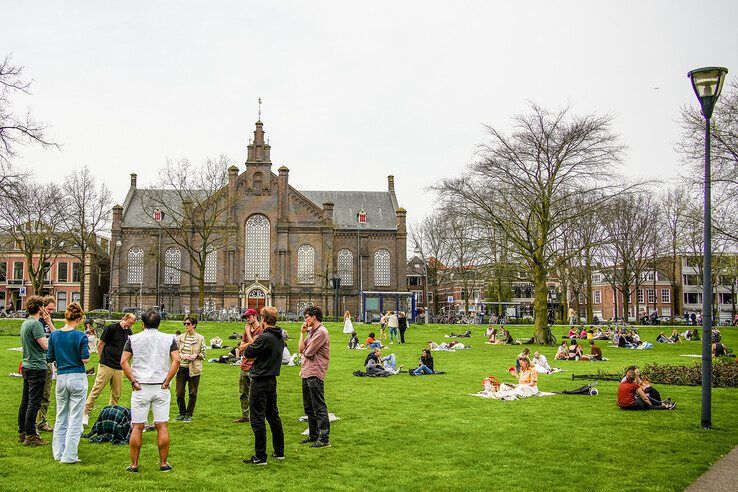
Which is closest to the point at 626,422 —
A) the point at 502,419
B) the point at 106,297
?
the point at 502,419

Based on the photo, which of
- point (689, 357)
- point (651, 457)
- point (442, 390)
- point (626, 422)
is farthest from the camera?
point (689, 357)

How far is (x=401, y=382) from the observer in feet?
57.9

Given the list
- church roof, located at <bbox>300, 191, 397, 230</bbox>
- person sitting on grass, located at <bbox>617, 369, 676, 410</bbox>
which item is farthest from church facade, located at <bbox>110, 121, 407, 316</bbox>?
person sitting on grass, located at <bbox>617, 369, 676, 410</bbox>

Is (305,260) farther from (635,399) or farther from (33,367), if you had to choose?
(33,367)

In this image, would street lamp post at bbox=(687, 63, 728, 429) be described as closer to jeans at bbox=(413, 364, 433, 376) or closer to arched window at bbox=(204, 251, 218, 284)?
jeans at bbox=(413, 364, 433, 376)

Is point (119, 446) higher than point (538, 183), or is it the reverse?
point (538, 183)

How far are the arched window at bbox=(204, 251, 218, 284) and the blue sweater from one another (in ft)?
181

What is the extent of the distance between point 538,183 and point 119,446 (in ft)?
89.0

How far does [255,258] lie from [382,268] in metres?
12.6

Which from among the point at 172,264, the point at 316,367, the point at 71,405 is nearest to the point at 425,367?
the point at 316,367

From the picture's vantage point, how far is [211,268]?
2489 inches

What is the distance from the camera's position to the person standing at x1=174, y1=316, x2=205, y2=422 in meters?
11.7

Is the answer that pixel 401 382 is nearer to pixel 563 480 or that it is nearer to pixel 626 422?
pixel 626 422

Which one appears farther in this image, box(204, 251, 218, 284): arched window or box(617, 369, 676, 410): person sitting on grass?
box(204, 251, 218, 284): arched window
